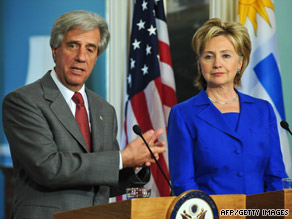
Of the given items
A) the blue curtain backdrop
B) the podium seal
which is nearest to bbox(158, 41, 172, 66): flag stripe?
the blue curtain backdrop

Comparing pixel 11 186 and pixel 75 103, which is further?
pixel 11 186

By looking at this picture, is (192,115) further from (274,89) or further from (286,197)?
(274,89)

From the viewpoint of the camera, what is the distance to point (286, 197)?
1.71 metres

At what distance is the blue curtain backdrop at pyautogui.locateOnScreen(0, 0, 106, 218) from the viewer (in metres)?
5.23

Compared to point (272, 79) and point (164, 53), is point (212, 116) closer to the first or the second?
point (272, 79)

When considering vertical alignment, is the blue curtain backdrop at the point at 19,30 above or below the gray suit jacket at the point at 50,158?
above

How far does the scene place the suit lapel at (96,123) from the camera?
2.38m

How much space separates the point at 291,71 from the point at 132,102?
54.2 inches

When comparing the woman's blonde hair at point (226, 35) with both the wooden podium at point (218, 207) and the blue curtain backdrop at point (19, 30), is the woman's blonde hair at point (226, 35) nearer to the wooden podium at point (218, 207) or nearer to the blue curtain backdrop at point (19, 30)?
the wooden podium at point (218, 207)

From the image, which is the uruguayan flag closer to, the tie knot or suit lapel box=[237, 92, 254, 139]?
suit lapel box=[237, 92, 254, 139]

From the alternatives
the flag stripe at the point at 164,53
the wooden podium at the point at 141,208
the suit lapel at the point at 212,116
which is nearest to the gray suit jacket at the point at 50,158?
the wooden podium at the point at 141,208

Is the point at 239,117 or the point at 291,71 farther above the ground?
the point at 291,71

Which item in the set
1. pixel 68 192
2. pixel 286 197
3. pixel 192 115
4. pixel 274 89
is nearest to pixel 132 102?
pixel 274 89

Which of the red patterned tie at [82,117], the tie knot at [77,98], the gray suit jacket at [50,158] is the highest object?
the tie knot at [77,98]
